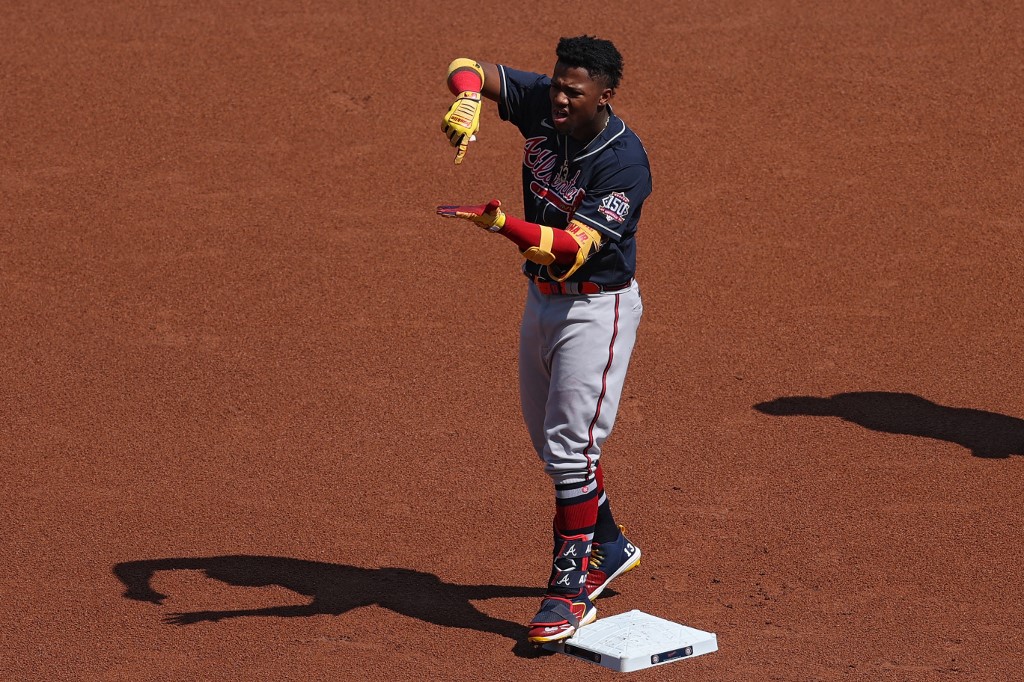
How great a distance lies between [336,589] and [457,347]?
8.22 ft

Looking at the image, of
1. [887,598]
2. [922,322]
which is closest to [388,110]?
[922,322]

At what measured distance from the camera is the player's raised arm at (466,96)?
4.85 metres

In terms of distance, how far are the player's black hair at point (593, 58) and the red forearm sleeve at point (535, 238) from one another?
2.00 ft

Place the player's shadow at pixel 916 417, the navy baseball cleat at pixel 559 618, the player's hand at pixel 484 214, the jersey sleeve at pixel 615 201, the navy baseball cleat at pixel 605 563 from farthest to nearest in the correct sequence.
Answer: the player's shadow at pixel 916 417
the navy baseball cleat at pixel 605 563
the navy baseball cleat at pixel 559 618
the jersey sleeve at pixel 615 201
the player's hand at pixel 484 214

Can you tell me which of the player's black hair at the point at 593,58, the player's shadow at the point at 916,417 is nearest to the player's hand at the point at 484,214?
the player's black hair at the point at 593,58

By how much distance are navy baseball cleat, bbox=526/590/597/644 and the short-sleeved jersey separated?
1.21 m

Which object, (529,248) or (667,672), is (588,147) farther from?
(667,672)

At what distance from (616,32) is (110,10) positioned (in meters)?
4.14

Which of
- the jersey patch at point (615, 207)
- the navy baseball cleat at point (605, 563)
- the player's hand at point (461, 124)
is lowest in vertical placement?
the navy baseball cleat at point (605, 563)

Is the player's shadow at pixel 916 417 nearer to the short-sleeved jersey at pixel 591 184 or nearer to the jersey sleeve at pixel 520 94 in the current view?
the short-sleeved jersey at pixel 591 184

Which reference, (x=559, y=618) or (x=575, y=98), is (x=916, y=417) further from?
(x=575, y=98)

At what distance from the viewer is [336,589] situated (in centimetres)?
550

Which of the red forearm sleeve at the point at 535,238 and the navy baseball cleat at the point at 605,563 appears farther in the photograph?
the navy baseball cleat at the point at 605,563

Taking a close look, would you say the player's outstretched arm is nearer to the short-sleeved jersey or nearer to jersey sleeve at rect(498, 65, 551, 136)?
the short-sleeved jersey
